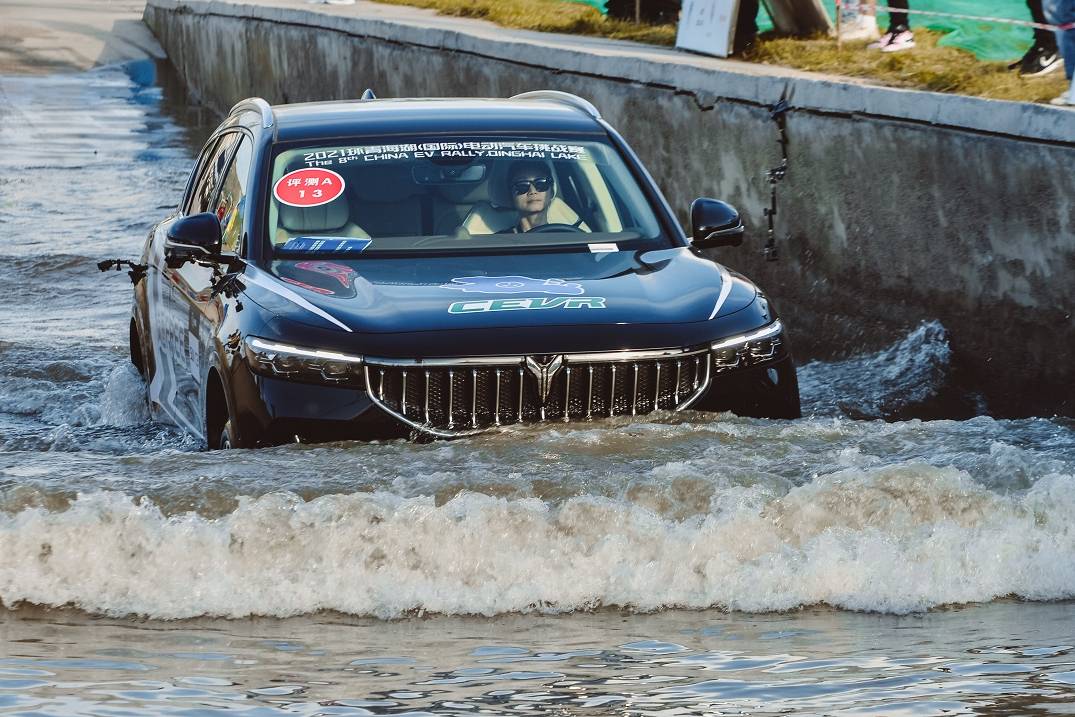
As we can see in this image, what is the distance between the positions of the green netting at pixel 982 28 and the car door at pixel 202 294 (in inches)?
323

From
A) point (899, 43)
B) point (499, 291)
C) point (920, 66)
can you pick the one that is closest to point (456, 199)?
point (499, 291)

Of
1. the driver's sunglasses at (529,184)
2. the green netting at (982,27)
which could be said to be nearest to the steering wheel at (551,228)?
the driver's sunglasses at (529,184)

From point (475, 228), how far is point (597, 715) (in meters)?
3.77

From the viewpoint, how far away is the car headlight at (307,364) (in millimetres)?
7074

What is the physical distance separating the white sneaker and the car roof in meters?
6.71

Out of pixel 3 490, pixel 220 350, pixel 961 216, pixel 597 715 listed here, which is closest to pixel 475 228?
pixel 220 350

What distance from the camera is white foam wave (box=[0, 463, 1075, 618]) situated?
6164 mm

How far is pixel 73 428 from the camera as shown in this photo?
10.2 meters

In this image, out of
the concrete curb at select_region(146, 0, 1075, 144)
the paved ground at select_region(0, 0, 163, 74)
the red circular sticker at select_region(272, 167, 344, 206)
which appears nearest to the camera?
the red circular sticker at select_region(272, 167, 344, 206)

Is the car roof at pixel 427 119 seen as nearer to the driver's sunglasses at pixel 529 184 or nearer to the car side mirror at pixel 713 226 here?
the driver's sunglasses at pixel 529 184

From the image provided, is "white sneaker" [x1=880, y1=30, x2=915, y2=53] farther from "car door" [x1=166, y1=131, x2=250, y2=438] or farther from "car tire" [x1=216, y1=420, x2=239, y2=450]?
"car tire" [x1=216, y1=420, x2=239, y2=450]

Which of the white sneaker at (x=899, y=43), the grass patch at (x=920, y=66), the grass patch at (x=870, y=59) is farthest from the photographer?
the white sneaker at (x=899, y=43)

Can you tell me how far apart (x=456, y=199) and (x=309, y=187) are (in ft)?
1.90

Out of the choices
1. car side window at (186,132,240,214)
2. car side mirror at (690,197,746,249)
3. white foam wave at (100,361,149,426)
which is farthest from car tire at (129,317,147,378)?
car side mirror at (690,197,746,249)
